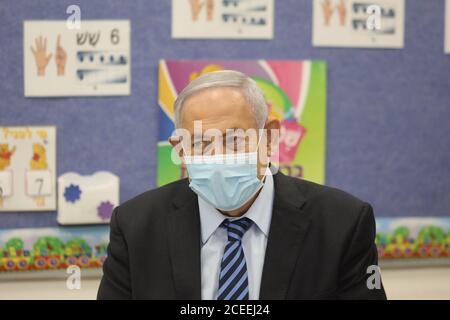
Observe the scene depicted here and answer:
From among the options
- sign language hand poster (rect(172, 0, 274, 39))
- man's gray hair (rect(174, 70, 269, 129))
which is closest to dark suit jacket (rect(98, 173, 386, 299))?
man's gray hair (rect(174, 70, 269, 129))

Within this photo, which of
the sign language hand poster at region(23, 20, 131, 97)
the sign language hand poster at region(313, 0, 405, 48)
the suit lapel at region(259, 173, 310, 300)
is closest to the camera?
the suit lapel at region(259, 173, 310, 300)

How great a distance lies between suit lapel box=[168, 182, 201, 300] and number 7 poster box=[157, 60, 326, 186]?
1.64 ft

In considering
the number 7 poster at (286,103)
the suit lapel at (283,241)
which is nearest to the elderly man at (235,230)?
the suit lapel at (283,241)

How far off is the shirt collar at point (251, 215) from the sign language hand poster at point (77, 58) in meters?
0.66

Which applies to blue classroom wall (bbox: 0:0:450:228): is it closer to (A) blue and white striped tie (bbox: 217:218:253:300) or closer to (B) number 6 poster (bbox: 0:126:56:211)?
(B) number 6 poster (bbox: 0:126:56:211)

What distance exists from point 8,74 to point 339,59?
1.05 m

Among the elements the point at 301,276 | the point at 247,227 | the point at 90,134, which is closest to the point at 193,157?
the point at 247,227

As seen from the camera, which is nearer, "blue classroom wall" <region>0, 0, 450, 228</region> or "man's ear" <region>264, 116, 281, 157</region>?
"man's ear" <region>264, 116, 281, 157</region>

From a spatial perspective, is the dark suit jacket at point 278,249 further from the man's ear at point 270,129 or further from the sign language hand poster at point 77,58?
the sign language hand poster at point 77,58

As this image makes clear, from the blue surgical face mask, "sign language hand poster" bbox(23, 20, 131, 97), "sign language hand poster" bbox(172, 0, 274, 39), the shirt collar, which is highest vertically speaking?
"sign language hand poster" bbox(172, 0, 274, 39)

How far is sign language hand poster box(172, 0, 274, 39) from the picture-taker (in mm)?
1889

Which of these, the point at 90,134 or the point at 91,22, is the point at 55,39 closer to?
the point at 91,22

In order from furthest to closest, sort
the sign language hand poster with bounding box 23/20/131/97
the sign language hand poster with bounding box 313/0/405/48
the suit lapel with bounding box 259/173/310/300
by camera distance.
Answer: the sign language hand poster with bounding box 313/0/405/48 < the sign language hand poster with bounding box 23/20/131/97 < the suit lapel with bounding box 259/173/310/300

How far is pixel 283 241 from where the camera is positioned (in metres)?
1.33
